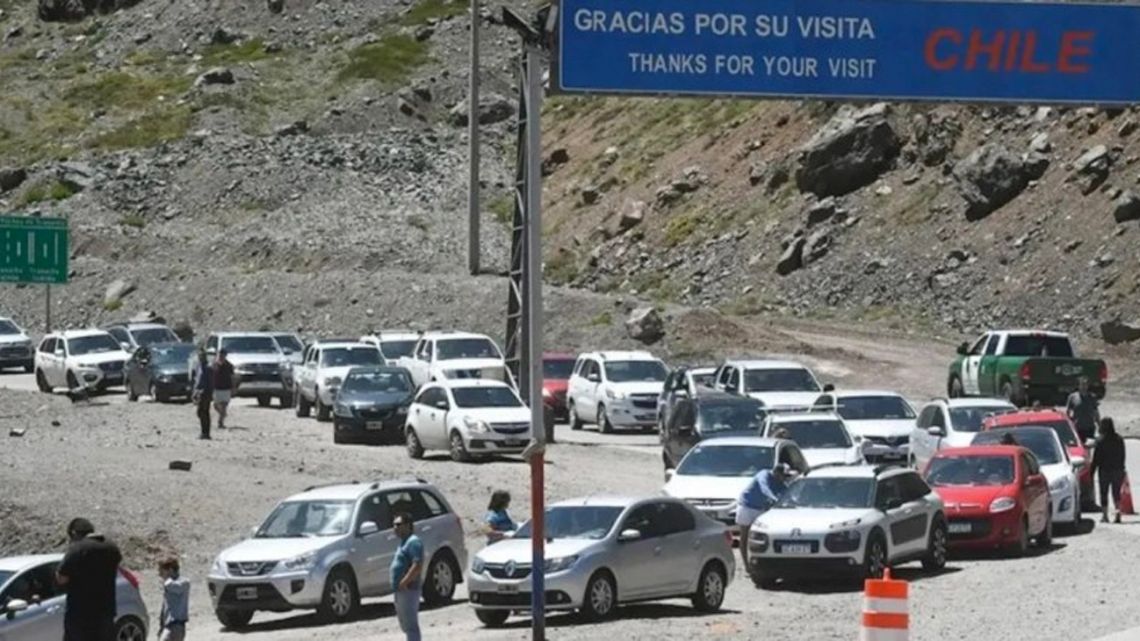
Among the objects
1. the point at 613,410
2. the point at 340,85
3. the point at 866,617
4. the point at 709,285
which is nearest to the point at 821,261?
the point at 709,285

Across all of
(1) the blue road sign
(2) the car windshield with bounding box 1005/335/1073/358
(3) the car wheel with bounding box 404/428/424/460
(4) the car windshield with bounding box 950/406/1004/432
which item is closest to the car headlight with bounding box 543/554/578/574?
(1) the blue road sign

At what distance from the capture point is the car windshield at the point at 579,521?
26766 millimetres

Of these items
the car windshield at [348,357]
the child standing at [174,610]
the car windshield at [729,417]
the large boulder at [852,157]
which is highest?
the large boulder at [852,157]

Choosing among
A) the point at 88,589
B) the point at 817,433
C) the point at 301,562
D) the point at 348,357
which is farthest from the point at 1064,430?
the point at 88,589

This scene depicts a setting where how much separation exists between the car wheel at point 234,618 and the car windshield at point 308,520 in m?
1.01

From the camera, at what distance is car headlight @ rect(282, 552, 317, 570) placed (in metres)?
27.6

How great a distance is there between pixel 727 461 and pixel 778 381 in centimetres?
1300

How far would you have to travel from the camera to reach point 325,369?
50562mm

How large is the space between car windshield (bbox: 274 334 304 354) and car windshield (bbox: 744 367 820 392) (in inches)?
573

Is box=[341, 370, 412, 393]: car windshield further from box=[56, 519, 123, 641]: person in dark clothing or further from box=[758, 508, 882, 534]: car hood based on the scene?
box=[56, 519, 123, 641]: person in dark clothing

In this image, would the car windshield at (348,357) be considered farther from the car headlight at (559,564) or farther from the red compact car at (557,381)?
the car headlight at (559,564)

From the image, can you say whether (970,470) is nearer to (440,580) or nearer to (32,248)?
(440,580)

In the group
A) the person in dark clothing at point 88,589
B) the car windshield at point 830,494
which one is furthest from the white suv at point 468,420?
the person in dark clothing at point 88,589

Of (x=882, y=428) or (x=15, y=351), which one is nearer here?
(x=882, y=428)
